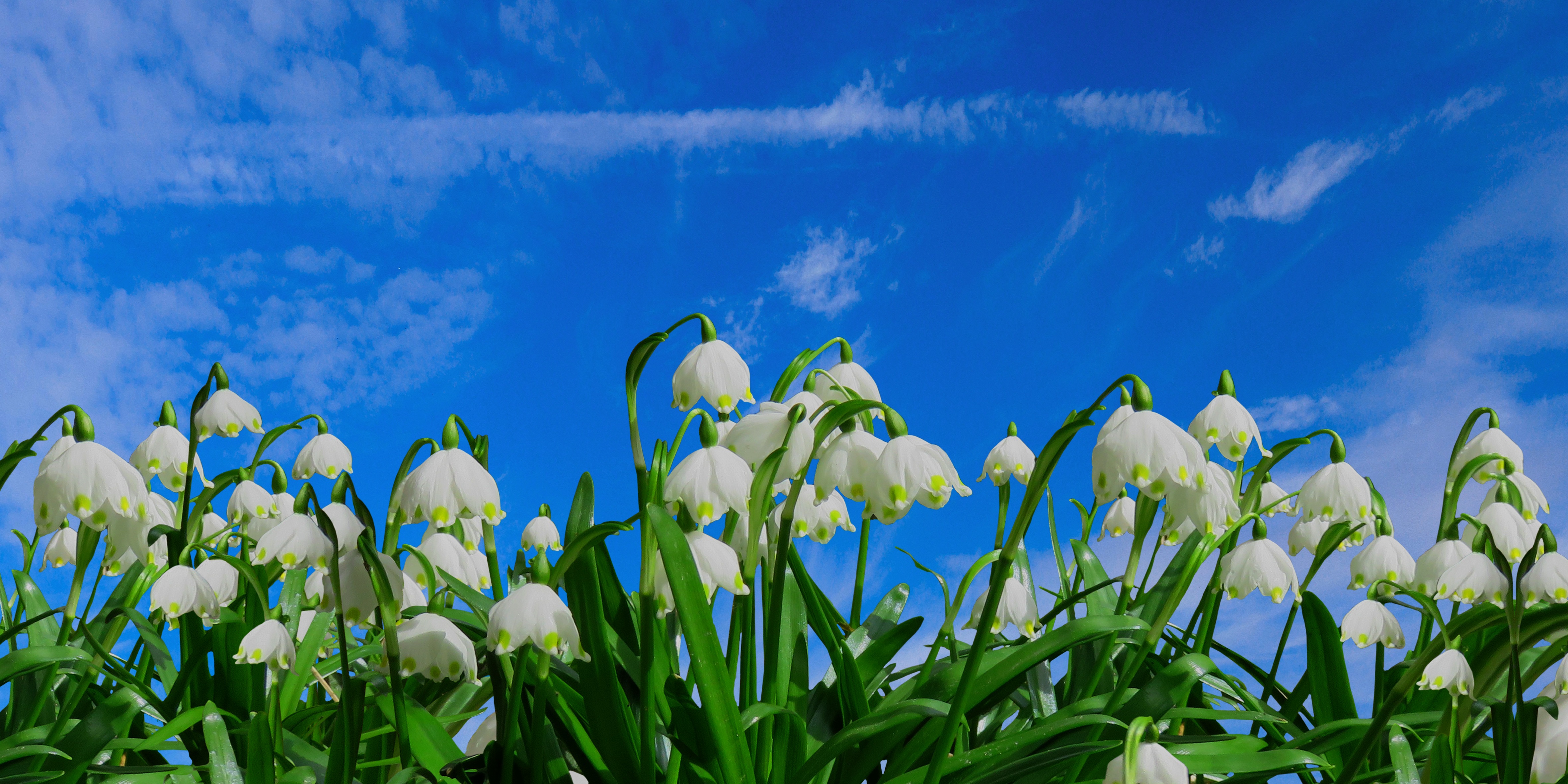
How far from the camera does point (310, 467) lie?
12.0 feet

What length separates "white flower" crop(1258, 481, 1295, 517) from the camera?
3.81m

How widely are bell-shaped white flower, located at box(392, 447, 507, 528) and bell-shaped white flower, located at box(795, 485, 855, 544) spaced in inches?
33.5

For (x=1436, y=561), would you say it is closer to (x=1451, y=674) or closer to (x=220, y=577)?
(x=1451, y=674)

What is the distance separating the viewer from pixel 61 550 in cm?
432

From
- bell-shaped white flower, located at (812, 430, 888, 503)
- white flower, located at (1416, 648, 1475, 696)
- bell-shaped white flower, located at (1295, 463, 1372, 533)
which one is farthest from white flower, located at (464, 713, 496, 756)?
bell-shaped white flower, located at (1295, 463, 1372, 533)

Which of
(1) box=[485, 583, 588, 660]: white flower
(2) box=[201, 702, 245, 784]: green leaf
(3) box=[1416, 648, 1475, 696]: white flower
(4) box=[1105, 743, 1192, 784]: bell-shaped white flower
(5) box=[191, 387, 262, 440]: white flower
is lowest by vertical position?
(4) box=[1105, 743, 1192, 784]: bell-shaped white flower

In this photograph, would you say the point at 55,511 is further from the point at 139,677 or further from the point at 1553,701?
the point at 1553,701

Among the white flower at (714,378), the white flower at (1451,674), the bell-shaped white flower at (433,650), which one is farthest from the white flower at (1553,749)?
the bell-shaped white flower at (433,650)

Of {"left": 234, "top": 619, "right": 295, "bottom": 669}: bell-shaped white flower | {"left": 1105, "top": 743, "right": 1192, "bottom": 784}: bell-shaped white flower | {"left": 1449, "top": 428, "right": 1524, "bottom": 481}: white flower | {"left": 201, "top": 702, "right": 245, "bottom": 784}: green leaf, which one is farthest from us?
{"left": 1449, "top": 428, "right": 1524, "bottom": 481}: white flower

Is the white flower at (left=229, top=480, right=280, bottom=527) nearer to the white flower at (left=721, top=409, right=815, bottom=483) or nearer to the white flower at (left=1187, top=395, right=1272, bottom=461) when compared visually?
the white flower at (left=721, top=409, right=815, bottom=483)

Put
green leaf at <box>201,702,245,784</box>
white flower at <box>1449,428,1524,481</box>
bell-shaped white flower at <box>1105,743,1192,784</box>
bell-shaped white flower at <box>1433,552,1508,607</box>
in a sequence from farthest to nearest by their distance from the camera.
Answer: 1. white flower at <box>1449,428,1524,481</box>
2. bell-shaped white flower at <box>1433,552,1508,607</box>
3. green leaf at <box>201,702,245,784</box>
4. bell-shaped white flower at <box>1105,743,1192,784</box>

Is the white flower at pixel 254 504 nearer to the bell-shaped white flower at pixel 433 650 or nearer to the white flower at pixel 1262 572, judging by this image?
the bell-shaped white flower at pixel 433 650

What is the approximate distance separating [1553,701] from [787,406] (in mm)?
1654

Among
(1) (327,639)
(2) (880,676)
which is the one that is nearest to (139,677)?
(1) (327,639)
